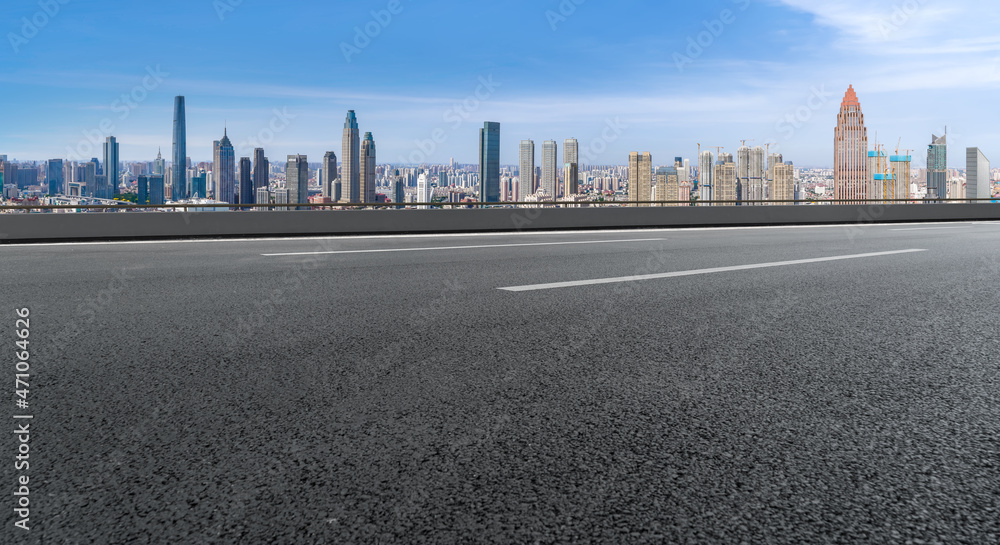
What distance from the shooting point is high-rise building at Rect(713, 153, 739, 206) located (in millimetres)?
24377

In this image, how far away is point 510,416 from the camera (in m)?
3.05

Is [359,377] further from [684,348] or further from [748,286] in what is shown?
[748,286]

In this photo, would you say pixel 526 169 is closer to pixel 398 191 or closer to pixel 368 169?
pixel 368 169

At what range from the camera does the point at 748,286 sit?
7285mm

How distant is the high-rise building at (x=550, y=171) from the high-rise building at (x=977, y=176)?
16.5m

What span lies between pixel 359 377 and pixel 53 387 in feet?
4.88

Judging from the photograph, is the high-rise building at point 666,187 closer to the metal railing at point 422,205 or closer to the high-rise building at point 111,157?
the metal railing at point 422,205

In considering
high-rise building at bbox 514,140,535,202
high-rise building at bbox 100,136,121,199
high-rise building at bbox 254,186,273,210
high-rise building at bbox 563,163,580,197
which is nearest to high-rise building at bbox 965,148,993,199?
high-rise building at bbox 563,163,580,197

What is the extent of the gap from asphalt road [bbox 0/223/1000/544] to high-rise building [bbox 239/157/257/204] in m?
12.4

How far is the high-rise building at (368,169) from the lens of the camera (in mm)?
20773

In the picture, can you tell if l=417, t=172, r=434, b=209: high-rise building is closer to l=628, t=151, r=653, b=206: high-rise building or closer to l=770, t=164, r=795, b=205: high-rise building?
l=628, t=151, r=653, b=206: high-rise building

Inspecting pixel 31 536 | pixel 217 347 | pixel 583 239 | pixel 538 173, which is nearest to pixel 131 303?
pixel 217 347

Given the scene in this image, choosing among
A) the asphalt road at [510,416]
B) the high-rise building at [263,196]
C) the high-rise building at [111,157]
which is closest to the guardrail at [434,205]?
the high-rise building at [263,196]

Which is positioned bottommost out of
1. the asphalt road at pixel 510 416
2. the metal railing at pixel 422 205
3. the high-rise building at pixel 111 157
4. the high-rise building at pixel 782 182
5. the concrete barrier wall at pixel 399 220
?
the asphalt road at pixel 510 416
